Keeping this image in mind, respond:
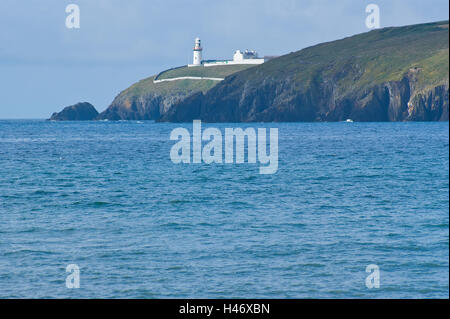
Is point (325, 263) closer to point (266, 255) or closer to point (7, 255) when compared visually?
point (266, 255)

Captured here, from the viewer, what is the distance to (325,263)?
Result: 23.0 m

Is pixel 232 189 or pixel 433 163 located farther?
pixel 433 163

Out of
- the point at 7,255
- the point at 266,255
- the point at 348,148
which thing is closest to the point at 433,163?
the point at 348,148

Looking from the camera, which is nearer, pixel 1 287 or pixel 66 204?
pixel 1 287

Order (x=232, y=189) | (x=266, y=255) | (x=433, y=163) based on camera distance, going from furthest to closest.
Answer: (x=433, y=163)
(x=232, y=189)
(x=266, y=255)

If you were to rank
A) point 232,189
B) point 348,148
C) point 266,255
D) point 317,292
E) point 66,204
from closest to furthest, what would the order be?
1. point 317,292
2. point 266,255
3. point 66,204
4. point 232,189
5. point 348,148

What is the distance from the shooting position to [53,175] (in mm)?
60125

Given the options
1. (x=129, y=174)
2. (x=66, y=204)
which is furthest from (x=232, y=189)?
(x=129, y=174)

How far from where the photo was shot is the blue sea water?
20.7 meters

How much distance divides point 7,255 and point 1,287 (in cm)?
437

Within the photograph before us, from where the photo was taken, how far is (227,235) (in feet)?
92.5

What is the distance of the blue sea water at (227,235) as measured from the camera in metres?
20.7

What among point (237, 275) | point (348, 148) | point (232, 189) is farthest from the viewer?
point (348, 148)

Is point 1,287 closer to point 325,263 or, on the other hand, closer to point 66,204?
point 325,263
